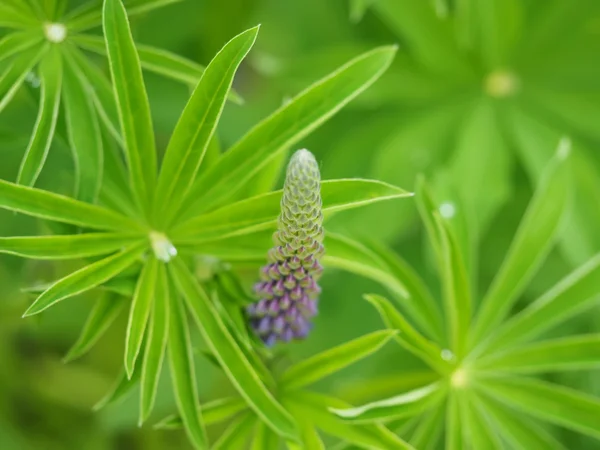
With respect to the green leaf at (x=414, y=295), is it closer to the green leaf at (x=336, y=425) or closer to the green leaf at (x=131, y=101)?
the green leaf at (x=336, y=425)

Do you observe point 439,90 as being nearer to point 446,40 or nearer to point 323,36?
point 446,40

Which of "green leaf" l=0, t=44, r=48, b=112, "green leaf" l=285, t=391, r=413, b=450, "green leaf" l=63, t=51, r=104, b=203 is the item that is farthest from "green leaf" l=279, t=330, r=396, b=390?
"green leaf" l=0, t=44, r=48, b=112

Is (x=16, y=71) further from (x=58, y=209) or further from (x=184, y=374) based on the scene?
(x=184, y=374)

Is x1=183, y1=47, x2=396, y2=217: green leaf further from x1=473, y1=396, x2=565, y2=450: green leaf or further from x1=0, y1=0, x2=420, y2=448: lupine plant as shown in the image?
x1=473, y1=396, x2=565, y2=450: green leaf

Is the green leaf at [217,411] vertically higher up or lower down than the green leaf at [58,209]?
lower down

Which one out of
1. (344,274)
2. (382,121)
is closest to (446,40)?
(382,121)

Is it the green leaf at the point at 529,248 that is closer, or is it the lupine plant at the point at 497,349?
the lupine plant at the point at 497,349

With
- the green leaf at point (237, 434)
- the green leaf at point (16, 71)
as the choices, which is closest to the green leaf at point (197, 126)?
the green leaf at point (16, 71)
